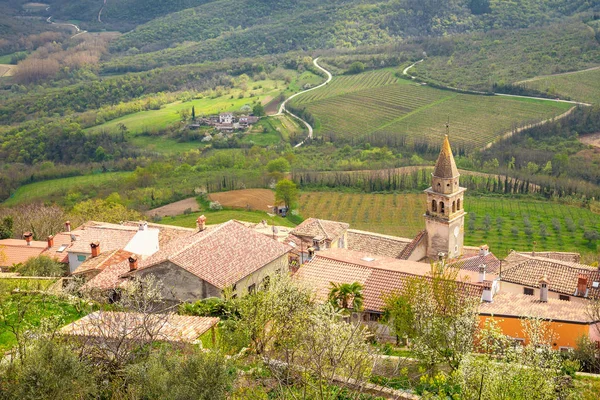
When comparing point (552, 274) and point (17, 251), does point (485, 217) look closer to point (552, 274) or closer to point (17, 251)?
point (552, 274)

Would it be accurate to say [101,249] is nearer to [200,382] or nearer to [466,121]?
[200,382]

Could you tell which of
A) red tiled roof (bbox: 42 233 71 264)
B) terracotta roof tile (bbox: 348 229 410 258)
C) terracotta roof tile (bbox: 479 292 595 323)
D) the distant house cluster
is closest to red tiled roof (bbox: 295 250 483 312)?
terracotta roof tile (bbox: 479 292 595 323)

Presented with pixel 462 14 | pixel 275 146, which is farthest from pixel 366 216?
pixel 462 14

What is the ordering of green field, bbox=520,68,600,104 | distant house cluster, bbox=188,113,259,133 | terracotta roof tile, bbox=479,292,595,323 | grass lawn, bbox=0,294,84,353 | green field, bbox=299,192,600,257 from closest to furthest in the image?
grass lawn, bbox=0,294,84,353 → terracotta roof tile, bbox=479,292,595,323 → green field, bbox=299,192,600,257 → green field, bbox=520,68,600,104 → distant house cluster, bbox=188,113,259,133

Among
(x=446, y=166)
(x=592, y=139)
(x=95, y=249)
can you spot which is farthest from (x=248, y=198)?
(x=592, y=139)

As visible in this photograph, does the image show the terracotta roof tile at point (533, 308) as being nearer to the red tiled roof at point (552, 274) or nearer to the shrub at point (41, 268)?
the red tiled roof at point (552, 274)

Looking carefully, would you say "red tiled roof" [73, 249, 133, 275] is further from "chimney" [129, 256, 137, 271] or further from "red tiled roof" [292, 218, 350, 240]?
"red tiled roof" [292, 218, 350, 240]
